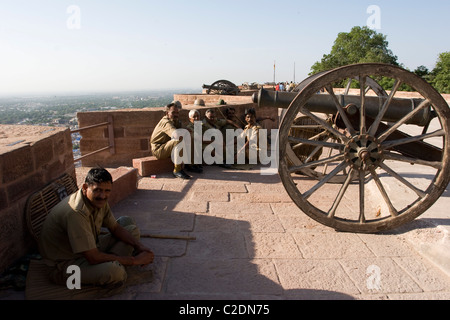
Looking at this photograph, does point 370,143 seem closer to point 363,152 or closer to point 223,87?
point 363,152

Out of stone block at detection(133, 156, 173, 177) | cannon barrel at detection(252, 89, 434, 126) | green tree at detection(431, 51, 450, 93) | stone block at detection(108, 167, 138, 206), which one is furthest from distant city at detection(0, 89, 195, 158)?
green tree at detection(431, 51, 450, 93)

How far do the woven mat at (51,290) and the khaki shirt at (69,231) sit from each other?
6.5 inches

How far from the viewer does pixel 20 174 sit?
9.24 ft

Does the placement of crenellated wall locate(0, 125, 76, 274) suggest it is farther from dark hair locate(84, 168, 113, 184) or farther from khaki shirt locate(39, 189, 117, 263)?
dark hair locate(84, 168, 113, 184)

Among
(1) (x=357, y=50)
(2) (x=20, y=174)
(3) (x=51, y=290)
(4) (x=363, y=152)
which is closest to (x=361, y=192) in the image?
(4) (x=363, y=152)

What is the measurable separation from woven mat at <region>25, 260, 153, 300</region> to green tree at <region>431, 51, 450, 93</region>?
93.0ft

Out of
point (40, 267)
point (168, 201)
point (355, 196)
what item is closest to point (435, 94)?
point (355, 196)

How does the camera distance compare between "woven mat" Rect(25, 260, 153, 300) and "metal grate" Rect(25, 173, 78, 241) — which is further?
"metal grate" Rect(25, 173, 78, 241)

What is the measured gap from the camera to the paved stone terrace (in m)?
2.62

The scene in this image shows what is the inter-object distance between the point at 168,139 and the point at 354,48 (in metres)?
46.8

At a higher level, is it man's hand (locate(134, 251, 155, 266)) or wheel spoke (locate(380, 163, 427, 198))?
wheel spoke (locate(380, 163, 427, 198))

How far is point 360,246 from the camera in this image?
3381 mm
